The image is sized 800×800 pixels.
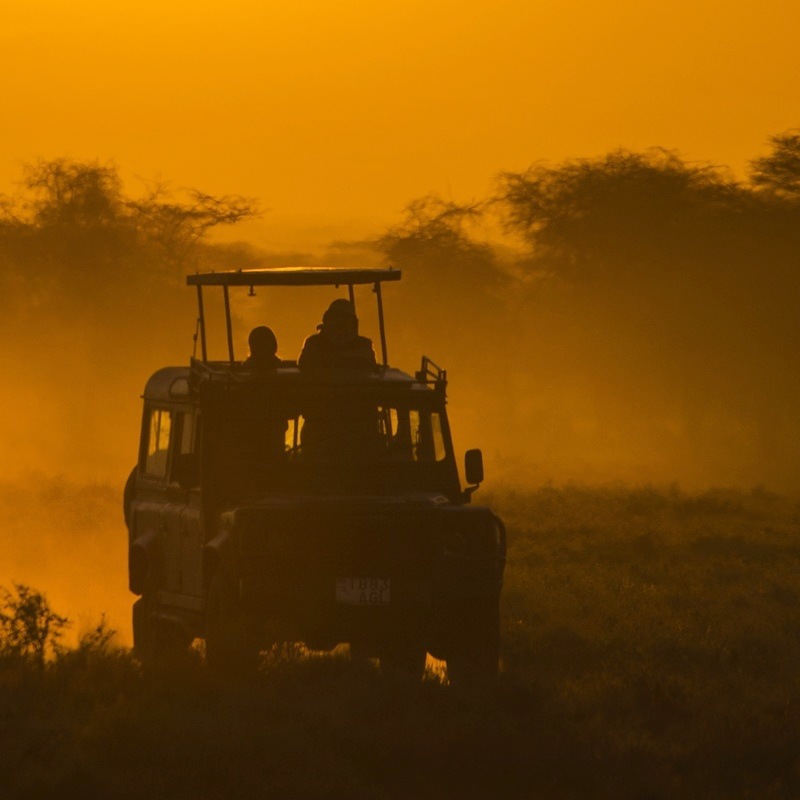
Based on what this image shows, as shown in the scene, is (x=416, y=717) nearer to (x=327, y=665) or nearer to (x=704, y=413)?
(x=327, y=665)

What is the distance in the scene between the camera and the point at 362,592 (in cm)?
1482

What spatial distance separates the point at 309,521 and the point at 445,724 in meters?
2.25

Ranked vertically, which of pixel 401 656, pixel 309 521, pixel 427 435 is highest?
pixel 427 435

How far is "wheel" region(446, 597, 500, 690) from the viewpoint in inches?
601

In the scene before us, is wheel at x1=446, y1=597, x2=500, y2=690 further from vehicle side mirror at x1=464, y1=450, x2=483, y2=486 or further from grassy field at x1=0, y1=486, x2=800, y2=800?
vehicle side mirror at x1=464, y1=450, x2=483, y2=486

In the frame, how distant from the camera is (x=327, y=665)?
15.2 meters

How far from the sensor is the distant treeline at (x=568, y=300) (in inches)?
2448

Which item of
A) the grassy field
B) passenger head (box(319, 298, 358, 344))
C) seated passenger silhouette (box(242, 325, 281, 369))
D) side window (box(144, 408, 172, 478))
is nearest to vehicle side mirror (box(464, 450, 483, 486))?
passenger head (box(319, 298, 358, 344))

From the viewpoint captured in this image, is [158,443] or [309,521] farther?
[158,443]

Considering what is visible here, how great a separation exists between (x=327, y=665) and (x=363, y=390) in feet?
6.78

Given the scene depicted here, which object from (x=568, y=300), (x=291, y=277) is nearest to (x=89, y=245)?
(x=568, y=300)

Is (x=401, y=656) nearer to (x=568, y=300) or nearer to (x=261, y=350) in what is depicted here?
(x=261, y=350)

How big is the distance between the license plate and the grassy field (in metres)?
0.46

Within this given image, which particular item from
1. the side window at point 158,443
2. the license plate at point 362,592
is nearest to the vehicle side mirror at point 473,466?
the license plate at point 362,592
